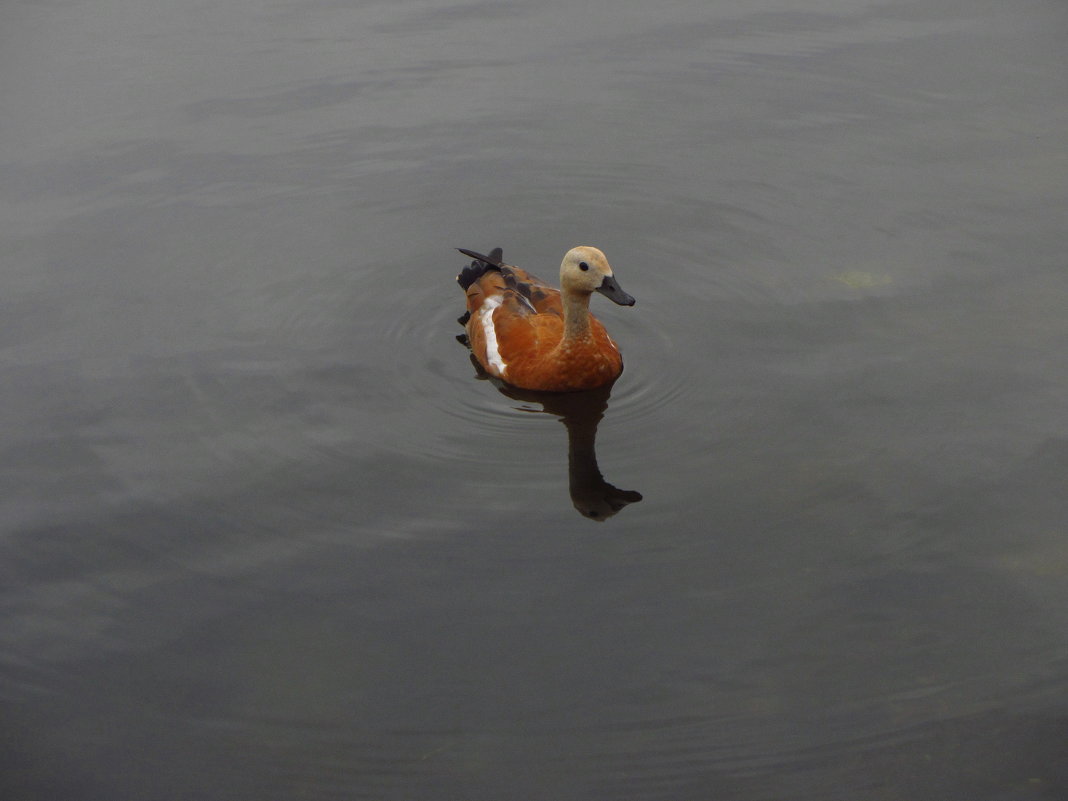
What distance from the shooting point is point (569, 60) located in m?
13.4

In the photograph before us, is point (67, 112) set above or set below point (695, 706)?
above

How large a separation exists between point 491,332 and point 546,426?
1.15 meters

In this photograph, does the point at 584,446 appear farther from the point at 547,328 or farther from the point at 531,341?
the point at 547,328

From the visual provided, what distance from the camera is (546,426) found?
8.17m

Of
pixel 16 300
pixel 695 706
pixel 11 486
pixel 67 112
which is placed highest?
pixel 67 112

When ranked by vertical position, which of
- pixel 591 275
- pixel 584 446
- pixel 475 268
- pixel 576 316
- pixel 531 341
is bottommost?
pixel 584 446

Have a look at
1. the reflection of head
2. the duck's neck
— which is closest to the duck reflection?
the reflection of head

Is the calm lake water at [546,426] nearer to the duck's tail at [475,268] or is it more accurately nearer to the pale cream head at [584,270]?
the duck's tail at [475,268]

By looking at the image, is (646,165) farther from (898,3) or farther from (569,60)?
(898,3)

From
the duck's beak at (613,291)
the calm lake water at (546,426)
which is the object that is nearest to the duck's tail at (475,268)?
the calm lake water at (546,426)

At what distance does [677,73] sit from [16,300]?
23.4ft

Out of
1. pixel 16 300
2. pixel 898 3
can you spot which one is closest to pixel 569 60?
pixel 898 3

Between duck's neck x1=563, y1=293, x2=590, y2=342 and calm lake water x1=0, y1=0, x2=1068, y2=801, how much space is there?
0.55m

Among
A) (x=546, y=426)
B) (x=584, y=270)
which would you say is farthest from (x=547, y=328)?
(x=546, y=426)
